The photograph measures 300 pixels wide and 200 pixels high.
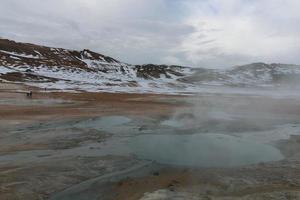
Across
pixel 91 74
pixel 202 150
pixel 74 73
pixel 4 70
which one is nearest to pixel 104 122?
pixel 202 150

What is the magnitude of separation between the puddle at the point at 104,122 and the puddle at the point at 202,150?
10.4 feet

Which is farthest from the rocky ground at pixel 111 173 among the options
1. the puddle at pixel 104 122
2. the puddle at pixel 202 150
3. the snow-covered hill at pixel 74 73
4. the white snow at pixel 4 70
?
the white snow at pixel 4 70

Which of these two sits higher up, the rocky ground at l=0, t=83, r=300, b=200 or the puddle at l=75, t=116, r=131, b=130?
the puddle at l=75, t=116, r=131, b=130

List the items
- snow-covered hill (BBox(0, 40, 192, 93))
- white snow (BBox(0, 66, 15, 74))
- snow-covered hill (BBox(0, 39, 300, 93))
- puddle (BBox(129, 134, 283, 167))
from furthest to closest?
white snow (BBox(0, 66, 15, 74)) < snow-covered hill (BBox(0, 39, 300, 93)) < snow-covered hill (BBox(0, 40, 192, 93)) < puddle (BBox(129, 134, 283, 167))

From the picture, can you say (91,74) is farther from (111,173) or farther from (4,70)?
(111,173)

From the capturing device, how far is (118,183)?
8820 millimetres

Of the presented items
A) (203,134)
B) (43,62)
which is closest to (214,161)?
(203,134)

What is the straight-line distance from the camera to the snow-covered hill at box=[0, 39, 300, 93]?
66688 mm

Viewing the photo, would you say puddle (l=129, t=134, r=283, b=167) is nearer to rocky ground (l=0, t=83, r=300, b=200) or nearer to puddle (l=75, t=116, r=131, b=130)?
rocky ground (l=0, t=83, r=300, b=200)

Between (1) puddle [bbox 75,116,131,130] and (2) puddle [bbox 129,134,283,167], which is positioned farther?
(1) puddle [bbox 75,116,131,130]

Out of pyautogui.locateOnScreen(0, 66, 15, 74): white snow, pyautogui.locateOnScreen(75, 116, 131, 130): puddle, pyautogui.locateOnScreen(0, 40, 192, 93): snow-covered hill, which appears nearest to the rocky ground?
pyautogui.locateOnScreen(75, 116, 131, 130): puddle

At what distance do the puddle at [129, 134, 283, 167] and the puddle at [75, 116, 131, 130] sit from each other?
3.17 m

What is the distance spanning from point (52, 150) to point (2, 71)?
2511 inches

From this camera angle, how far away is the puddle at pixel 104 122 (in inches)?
692
